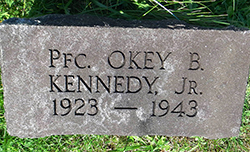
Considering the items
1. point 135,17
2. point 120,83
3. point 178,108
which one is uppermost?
Answer: point 135,17

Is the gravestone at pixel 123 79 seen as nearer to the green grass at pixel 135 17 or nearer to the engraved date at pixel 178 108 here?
the engraved date at pixel 178 108

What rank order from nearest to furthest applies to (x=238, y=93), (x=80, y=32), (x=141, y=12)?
1. (x=80, y=32)
2. (x=238, y=93)
3. (x=141, y=12)

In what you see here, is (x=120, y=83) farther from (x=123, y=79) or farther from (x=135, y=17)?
(x=135, y=17)

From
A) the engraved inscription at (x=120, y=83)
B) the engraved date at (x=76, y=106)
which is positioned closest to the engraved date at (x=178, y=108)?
the engraved inscription at (x=120, y=83)

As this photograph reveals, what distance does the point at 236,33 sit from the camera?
1.97m

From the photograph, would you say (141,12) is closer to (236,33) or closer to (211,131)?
(236,33)

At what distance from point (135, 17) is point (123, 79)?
0.75 metres

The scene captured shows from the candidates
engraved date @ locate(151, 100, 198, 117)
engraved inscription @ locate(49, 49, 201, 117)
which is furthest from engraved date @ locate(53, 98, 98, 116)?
engraved date @ locate(151, 100, 198, 117)

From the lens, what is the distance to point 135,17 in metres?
2.45

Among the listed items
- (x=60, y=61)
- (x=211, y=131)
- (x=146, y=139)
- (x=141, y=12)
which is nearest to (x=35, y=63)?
(x=60, y=61)

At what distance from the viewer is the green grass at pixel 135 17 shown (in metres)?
2.46

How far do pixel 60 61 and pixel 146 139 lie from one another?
125cm

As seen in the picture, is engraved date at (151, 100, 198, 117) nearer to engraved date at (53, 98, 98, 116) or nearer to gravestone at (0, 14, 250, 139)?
gravestone at (0, 14, 250, 139)

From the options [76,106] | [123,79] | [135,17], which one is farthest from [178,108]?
[135,17]
